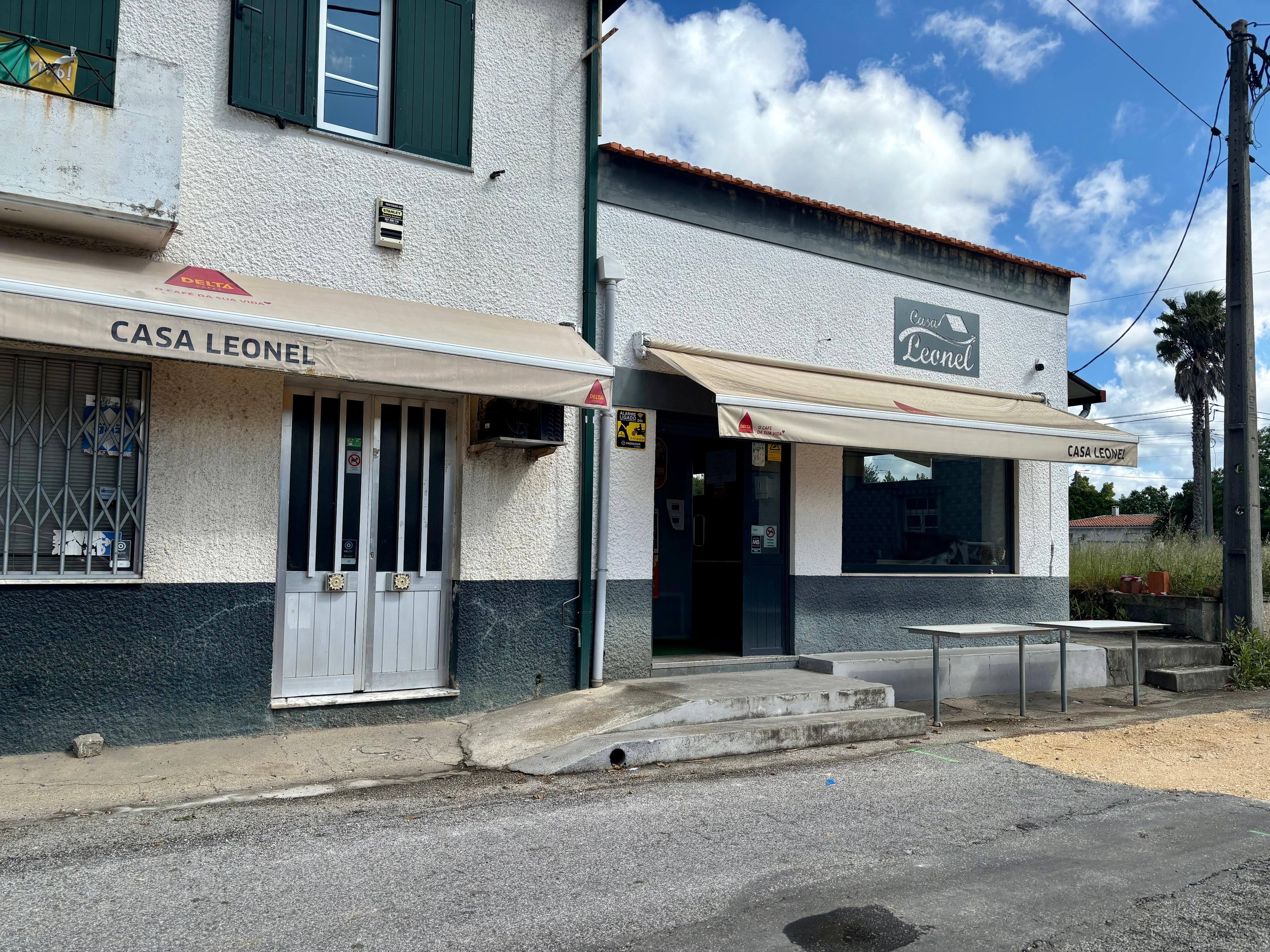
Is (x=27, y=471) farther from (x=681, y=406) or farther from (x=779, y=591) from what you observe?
(x=779, y=591)

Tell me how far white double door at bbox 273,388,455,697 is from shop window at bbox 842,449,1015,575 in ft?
14.2

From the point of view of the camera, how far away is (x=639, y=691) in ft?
24.5

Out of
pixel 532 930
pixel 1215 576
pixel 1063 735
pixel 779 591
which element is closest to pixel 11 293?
pixel 532 930

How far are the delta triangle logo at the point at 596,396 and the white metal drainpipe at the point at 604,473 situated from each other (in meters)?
0.74

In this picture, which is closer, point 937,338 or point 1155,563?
point 937,338

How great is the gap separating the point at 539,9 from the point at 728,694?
5885 mm

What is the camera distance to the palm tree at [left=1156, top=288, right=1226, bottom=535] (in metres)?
36.4

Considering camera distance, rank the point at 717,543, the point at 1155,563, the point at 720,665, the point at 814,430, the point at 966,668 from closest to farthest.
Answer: the point at 814,430 < the point at 720,665 < the point at 966,668 < the point at 717,543 < the point at 1155,563

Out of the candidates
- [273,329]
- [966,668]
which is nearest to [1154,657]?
[966,668]

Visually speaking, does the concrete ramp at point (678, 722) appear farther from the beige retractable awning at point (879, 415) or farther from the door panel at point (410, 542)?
the beige retractable awning at point (879, 415)

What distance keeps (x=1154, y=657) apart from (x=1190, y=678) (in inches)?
17.7

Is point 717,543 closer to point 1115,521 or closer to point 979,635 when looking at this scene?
point 979,635

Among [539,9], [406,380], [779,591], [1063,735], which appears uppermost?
[539,9]

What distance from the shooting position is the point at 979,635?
812 centimetres
